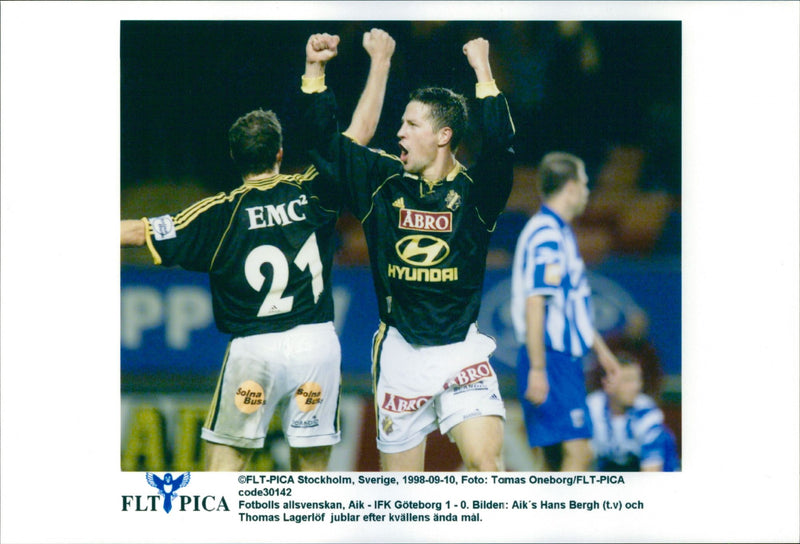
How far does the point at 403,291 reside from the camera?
392cm

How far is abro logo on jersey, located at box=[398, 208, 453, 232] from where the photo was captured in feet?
12.8

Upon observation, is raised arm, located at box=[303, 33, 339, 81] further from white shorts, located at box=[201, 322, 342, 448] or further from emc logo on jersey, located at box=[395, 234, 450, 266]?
white shorts, located at box=[201, 322, 342, 448]

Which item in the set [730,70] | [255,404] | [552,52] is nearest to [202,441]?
[255,404]

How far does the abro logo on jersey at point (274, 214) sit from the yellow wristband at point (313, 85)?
1.74ft

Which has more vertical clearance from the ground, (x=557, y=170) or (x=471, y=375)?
(x=557, y=170)

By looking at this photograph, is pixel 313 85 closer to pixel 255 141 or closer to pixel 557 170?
pixel 255 141

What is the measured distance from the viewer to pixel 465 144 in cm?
395

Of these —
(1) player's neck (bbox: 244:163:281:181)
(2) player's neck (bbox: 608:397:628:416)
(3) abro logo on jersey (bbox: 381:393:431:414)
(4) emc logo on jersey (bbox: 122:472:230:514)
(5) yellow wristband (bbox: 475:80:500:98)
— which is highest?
(5) yellow wristband (bbox: 475:80:500:98)

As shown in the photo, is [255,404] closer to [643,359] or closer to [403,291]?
[403,291]

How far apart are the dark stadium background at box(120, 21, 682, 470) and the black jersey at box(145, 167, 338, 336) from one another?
10 centimetres

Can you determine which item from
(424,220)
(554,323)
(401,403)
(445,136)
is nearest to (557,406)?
(554,323)

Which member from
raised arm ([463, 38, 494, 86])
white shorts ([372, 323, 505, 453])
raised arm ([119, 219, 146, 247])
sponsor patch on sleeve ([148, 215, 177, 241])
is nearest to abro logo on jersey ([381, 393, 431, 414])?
white shorts ([372, 323, 505, 453])

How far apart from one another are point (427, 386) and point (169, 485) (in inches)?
55.5

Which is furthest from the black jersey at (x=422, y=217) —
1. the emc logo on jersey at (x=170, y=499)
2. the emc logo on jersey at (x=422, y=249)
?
the emc logo on jersey at (x=170, y=499)
